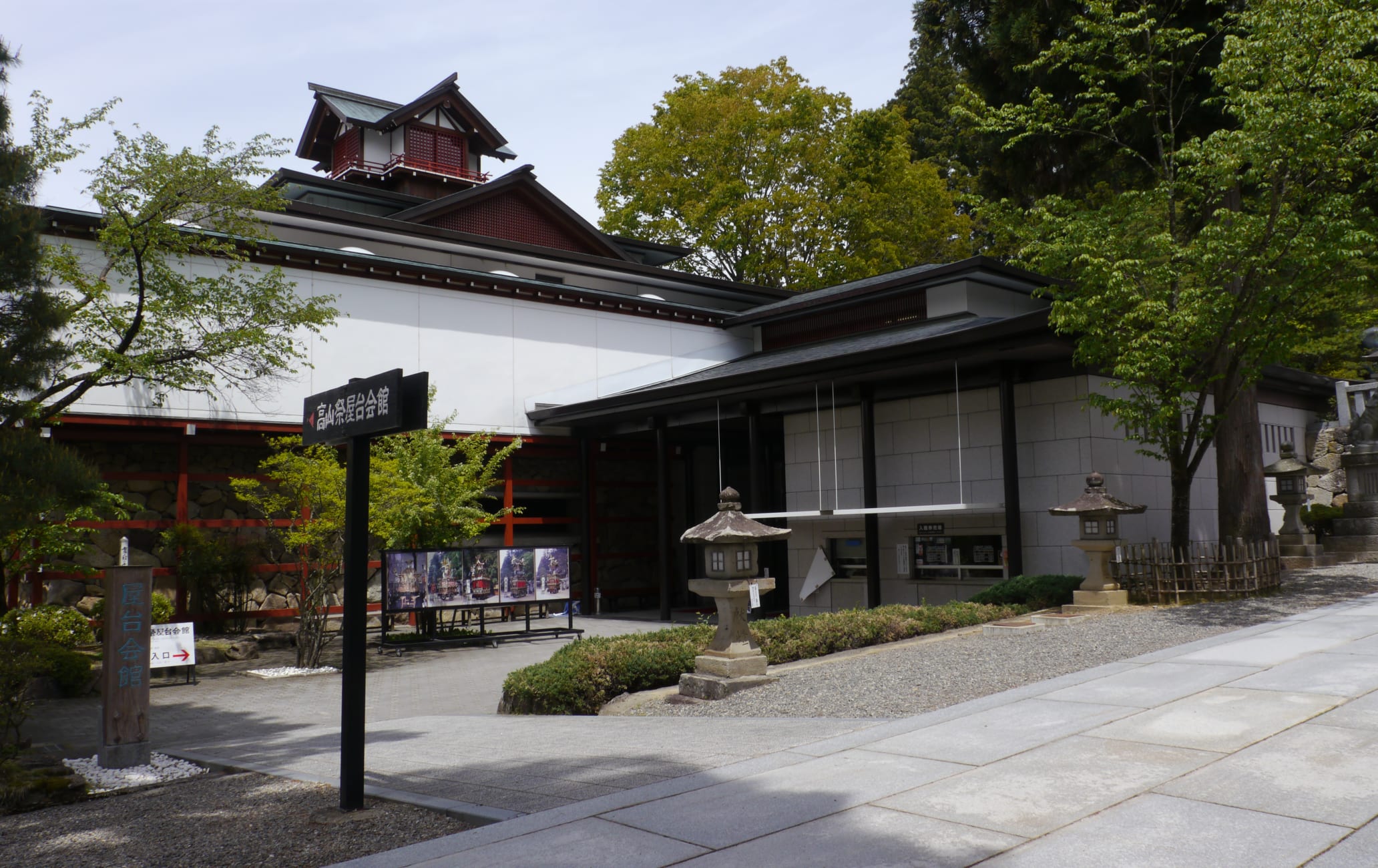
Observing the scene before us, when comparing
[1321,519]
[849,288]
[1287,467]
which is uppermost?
[849,288]

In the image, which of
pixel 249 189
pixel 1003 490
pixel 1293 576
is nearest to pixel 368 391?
A: pixel 249 189

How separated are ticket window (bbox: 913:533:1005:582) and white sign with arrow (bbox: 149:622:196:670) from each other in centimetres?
1211

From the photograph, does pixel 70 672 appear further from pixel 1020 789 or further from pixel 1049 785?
pixel 1049 785

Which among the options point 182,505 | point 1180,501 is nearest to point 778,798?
point 1180,501

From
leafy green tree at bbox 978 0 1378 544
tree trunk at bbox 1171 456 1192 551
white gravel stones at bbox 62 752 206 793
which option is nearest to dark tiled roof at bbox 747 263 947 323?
leafy green tree at bbox 978 0 1378 544

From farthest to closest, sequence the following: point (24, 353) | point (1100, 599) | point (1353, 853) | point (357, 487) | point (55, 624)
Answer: point (1100, 599), point (55, 624), point (24, 353), point (357, 487), point (1353, 853)

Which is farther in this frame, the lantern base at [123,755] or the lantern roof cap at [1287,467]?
the lantern roof cap at [1287,467]

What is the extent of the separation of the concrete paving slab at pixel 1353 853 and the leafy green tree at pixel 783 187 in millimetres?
33600

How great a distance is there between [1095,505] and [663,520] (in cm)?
981

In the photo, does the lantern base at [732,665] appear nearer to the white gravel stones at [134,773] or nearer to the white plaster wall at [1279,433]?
the white gravel stones at [134,773]

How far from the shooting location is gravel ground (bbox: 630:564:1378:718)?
31.3ft

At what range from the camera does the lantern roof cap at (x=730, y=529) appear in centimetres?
1143

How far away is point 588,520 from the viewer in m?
24.1

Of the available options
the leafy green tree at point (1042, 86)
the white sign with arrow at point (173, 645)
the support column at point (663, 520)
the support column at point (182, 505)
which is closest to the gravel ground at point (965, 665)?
the white sign with arrow at point (173, 645)
